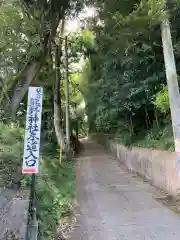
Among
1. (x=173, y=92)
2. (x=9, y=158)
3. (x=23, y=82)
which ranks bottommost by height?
(x=9, y=158)

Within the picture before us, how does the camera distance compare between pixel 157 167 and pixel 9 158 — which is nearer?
pixel 9 158

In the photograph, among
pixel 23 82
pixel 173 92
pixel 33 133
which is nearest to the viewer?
pixel 33 133

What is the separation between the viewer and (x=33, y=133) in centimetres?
386

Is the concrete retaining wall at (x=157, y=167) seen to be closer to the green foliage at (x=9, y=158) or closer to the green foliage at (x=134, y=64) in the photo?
the green foliage at (x=134, y=64)

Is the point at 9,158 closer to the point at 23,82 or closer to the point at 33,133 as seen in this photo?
the point at 33,133

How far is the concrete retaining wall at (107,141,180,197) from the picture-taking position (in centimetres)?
710

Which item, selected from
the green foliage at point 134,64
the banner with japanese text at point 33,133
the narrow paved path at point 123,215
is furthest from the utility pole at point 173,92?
the banner with japanese text at point 33,133

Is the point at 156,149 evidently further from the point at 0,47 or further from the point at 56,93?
the point at 56,93

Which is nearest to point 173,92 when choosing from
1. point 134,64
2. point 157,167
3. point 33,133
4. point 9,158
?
point 157,167

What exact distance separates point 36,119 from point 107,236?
100 inches

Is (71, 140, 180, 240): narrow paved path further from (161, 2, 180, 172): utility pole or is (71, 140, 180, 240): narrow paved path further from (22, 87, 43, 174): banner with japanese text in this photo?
(22, 87, 43, 174): banner with japanese text

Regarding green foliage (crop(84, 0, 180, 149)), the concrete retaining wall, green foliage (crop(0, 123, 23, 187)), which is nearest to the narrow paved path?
the concrete retaining wall

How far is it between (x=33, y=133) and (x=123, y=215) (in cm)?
321

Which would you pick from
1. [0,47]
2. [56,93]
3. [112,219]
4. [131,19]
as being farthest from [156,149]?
[56,93]
